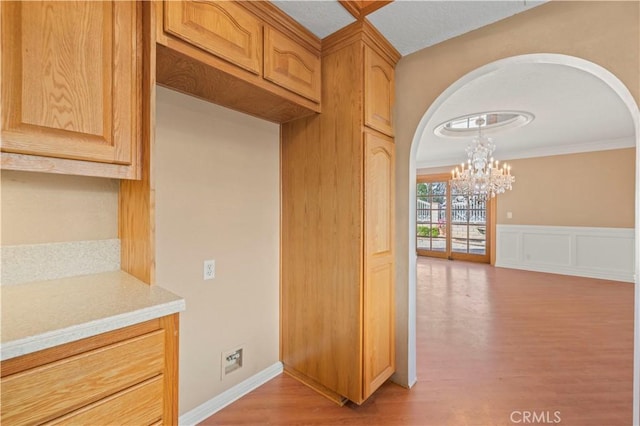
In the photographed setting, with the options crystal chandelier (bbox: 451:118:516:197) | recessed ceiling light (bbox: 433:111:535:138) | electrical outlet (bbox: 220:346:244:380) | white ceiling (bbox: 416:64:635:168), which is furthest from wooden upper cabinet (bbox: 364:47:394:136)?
crystal chandelier (bbox: 451:118:516:197)

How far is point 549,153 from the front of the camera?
5441 mm

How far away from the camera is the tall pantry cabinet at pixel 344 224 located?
169 centimetres

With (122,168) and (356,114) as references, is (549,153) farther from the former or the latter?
(122,168)

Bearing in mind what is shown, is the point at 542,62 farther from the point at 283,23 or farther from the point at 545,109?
the point at 545,109

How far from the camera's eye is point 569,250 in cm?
522

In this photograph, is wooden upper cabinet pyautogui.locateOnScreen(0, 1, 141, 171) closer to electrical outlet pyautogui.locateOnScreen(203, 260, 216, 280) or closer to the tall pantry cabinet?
electrical outlet pyautogui.locateOnScreen(203, 260, 216, 280)

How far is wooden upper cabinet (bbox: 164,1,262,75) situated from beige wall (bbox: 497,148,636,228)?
6.31 metres

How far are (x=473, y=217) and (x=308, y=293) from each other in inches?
237

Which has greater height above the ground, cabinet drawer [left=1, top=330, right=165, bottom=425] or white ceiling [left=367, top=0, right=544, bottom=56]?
white ceiling [left=367, top=0, right=544, bottom=56]

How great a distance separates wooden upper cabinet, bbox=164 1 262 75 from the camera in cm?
116

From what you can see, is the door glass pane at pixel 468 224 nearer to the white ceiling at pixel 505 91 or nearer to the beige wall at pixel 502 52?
the white ceiling at pixel 505 91

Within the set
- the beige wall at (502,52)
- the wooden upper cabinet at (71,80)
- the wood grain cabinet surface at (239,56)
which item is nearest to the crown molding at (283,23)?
the wood grain cabinet surface at (239,56)

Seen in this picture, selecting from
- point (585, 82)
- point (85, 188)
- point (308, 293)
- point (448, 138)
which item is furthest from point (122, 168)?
point (448, 138)

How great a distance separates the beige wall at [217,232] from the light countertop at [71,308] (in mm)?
473
